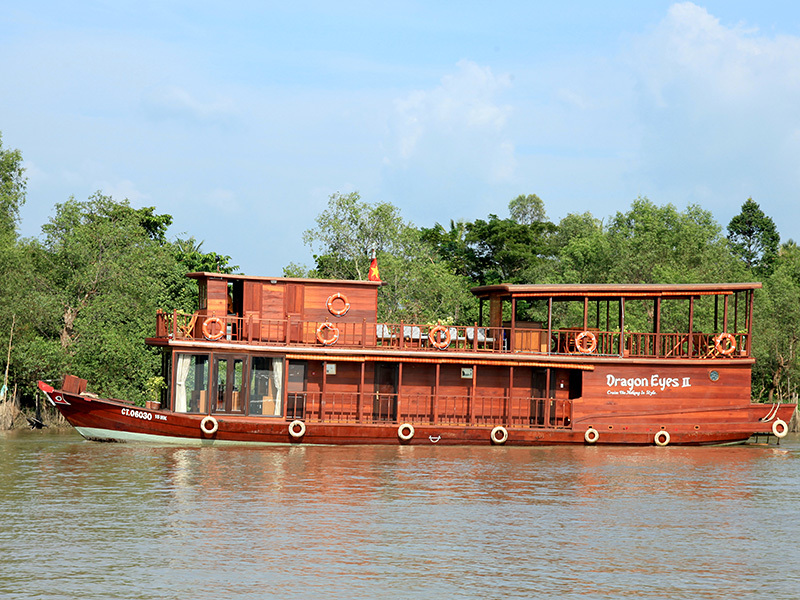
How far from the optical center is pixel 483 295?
1024 inches

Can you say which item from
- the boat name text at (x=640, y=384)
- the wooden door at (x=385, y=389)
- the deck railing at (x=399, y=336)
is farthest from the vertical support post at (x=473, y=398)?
the boat name text at (x=640, y=384)

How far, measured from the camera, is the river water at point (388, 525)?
11609 mm

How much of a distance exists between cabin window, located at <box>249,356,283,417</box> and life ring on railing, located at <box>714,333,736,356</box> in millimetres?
10840

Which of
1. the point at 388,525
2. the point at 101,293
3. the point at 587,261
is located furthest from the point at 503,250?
the point at 388,525

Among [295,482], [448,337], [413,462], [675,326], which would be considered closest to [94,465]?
[295,482]

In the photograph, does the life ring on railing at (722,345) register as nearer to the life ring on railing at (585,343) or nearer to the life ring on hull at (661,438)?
the life ring on hull at (661,438)

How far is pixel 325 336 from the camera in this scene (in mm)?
23453

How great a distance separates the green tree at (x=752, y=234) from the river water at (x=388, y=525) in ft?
130

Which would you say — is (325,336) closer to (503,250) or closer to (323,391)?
(323,391)

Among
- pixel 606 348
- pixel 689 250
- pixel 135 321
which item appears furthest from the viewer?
pixel 689 250

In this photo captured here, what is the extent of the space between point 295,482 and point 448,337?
7.04 metres

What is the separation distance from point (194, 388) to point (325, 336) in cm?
323

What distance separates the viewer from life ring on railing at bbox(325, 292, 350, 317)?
23766mm

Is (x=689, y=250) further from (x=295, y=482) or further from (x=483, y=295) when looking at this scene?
(x=295, y=482)
